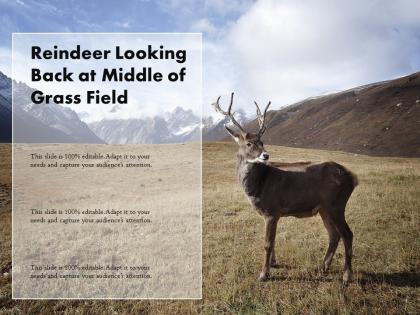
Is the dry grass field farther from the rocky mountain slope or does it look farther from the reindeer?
the rocky mountain slope

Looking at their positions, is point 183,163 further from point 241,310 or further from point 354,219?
point 241,310

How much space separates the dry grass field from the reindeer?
0.55m

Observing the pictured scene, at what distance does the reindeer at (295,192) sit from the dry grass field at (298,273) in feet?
1.81

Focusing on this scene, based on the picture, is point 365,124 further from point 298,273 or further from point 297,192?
point 298,273

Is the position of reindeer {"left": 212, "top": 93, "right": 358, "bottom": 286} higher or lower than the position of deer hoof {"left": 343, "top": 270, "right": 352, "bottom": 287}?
higher

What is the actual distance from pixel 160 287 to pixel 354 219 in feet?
23.9

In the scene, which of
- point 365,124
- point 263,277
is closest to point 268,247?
point 263,277

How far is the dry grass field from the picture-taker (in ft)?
20.7

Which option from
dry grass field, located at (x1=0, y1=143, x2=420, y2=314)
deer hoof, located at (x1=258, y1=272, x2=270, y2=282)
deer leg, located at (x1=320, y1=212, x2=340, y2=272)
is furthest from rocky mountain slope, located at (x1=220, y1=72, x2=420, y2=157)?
deer hoof, located at (x1=258, y1=272, x2=270, y2=282)

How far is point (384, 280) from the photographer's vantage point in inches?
274

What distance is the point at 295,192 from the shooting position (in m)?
7.66

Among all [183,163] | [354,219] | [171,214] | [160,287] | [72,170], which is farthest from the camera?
[183,163]

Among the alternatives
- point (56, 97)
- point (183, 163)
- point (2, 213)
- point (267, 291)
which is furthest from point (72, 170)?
point (267, 291)

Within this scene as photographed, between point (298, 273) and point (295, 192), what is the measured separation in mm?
1903
